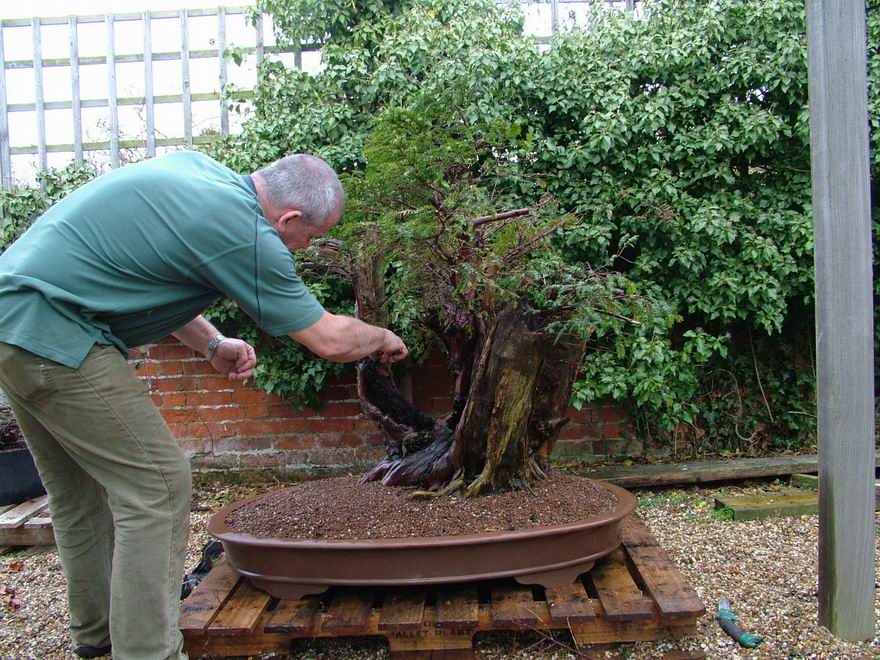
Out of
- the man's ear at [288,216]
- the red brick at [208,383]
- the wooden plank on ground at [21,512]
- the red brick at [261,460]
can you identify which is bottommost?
the wooden plank on ground at [21,512]

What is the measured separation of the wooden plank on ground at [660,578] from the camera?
192 centimetres

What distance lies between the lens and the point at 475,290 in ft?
7.97

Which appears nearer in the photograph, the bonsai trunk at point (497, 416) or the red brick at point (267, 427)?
the bonsai trunk at point (497, 416)

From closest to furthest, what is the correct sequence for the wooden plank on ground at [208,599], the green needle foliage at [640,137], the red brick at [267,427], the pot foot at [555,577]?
the wooden plank on ground at [208,599], the pot foot at [555,577], the green needle foliage at [640,137], the red brick at [267,427]

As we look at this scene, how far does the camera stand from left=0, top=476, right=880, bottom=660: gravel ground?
2.05m

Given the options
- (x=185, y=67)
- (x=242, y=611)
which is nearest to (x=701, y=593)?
(x=242, y=611)

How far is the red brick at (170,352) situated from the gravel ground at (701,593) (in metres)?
0.99

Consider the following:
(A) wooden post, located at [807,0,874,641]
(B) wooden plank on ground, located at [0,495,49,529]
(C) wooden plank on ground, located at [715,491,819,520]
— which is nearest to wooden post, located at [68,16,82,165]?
(B) wooden plank on ground, located at [0,495,49,529]

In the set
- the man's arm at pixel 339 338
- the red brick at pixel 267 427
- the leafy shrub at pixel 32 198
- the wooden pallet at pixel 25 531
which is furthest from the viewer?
the red brick at pixel 267 427

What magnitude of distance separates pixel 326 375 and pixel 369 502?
1890 millimetres

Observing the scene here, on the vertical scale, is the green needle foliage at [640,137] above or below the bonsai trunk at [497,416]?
above

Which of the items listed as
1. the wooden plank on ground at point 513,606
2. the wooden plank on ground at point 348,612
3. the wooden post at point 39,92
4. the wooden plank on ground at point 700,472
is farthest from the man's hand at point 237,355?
the wooden post at point 39,92

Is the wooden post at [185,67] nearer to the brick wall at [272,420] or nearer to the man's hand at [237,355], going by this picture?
the brick wall at [272,420]

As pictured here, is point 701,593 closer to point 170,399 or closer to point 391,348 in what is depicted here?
point 391,348
